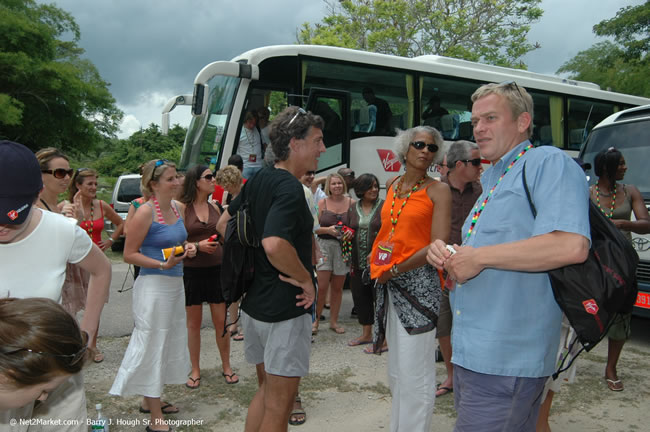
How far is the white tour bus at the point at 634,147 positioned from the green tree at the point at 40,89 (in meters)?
22.4

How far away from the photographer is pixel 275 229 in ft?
8.16

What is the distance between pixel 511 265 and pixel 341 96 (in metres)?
7.65

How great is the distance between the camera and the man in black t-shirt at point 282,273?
8.30ft

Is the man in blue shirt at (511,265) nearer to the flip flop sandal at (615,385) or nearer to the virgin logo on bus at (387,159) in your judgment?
the flip flop sandal at (615,385)

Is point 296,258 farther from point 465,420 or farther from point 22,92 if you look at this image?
point 22,92

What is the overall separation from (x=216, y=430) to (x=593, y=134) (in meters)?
6.34

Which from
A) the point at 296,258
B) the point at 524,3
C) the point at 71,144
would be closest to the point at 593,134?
the point at 296,258

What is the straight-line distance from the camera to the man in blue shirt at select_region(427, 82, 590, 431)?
1.74 metres

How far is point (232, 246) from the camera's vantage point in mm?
2701

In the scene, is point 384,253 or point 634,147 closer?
point 384,253

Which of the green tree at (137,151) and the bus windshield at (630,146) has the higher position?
the green tree at (137,151)

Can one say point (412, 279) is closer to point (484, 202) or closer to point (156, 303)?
point (484, 202)

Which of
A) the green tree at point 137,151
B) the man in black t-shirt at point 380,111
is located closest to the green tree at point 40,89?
the green tree at point 137,151

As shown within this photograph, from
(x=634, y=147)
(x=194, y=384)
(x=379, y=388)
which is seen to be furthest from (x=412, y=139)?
(x=634, y=147)
